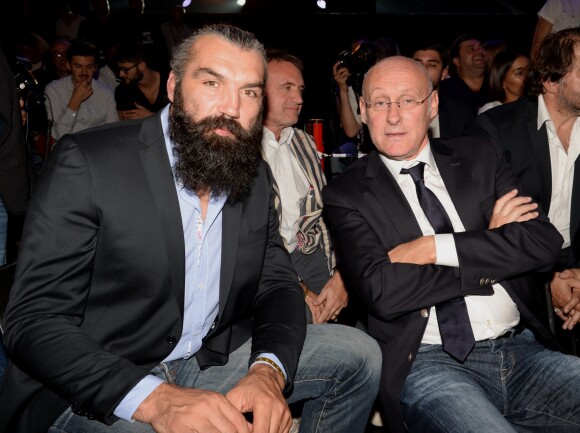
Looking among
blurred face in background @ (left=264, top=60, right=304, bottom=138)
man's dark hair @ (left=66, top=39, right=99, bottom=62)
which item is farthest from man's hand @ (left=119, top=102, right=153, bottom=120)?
blurred face in background @ (left=264, top=60, right=304, bottom=138)

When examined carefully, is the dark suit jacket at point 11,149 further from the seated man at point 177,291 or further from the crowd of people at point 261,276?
the seated man at point 177,291

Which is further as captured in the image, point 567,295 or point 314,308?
point 314,308

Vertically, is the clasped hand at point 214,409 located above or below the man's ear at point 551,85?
below

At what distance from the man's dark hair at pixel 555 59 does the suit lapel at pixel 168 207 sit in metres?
2.20

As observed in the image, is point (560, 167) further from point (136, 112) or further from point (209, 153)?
point (136, 112)

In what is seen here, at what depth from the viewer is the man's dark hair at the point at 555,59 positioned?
119 inches

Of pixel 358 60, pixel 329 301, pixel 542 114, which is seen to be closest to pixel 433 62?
pixel 358 60

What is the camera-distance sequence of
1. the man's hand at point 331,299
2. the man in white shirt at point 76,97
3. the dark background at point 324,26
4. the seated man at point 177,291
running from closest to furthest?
the seated man at point 177,291
the man's hand at point 331,299
the man in white shirt at point 76,97
the dark background at point 324,26

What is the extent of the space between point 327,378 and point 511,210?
1.00 m

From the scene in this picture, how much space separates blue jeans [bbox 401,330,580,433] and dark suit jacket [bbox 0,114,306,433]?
492mm

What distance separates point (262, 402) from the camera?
1.65 meters

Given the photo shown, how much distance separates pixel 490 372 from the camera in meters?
2.17

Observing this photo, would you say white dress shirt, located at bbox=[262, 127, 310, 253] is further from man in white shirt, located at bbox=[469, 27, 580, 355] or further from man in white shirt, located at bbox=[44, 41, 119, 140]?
man in white shirt, located at bbox=[44, 41, 119, 140]

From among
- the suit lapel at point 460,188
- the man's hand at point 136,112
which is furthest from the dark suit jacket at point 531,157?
the man's hand at point 136,112
